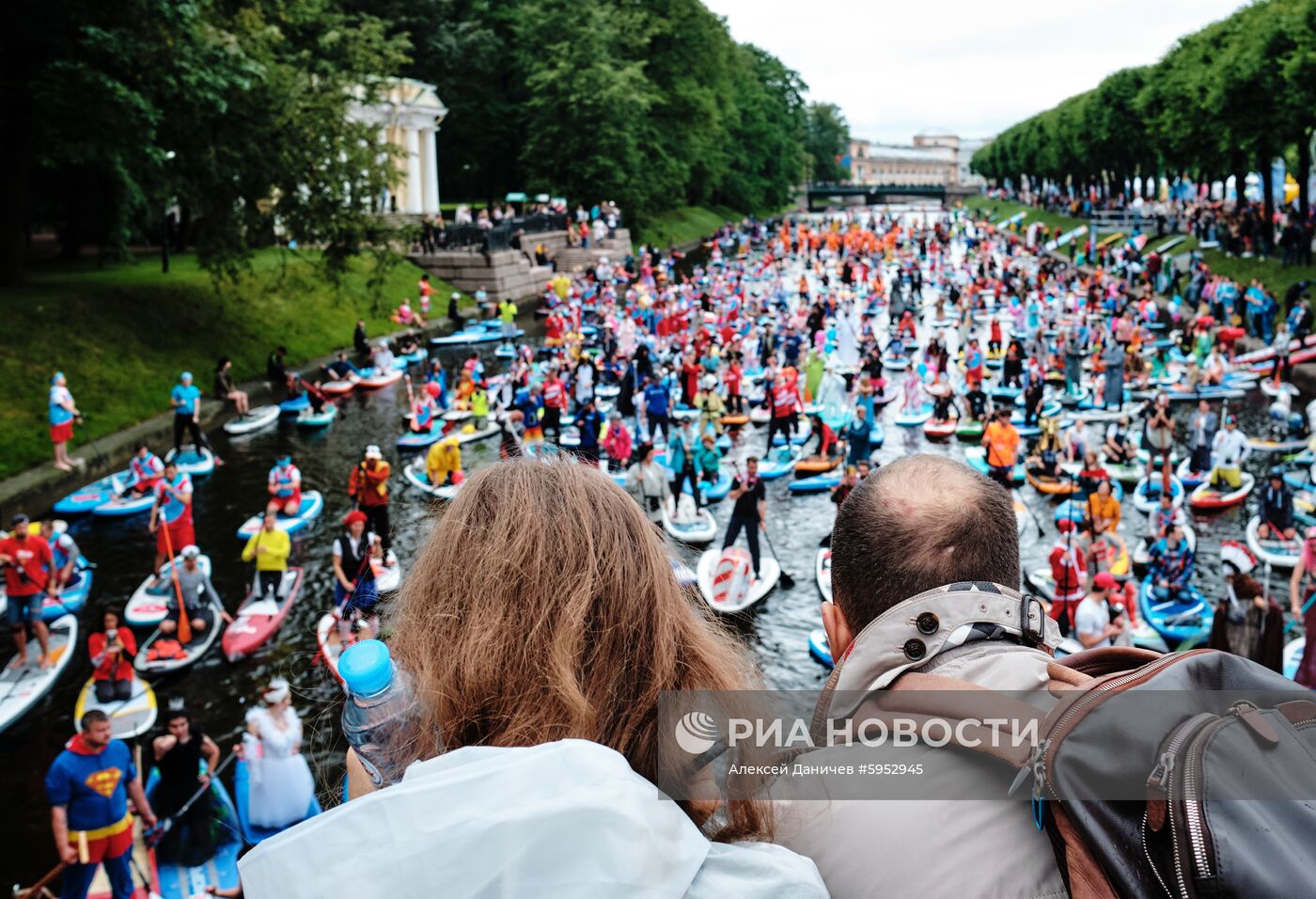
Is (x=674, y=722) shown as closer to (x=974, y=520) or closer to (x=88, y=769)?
(x=974, y=520)

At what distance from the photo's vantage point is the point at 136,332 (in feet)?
79.7

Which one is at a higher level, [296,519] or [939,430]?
[939,430]

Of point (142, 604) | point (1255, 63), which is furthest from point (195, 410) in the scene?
point (1255, 63)

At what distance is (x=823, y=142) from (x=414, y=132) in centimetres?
10527

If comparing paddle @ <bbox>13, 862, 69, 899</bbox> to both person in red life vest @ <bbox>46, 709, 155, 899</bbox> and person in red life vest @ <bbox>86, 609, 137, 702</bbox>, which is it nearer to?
person in red life vest @ <bbox>46, 709, 155, 899</bbox>

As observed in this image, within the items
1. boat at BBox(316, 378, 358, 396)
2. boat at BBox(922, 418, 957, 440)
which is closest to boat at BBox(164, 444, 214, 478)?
boat at BBox(316, 378, 358, 396)

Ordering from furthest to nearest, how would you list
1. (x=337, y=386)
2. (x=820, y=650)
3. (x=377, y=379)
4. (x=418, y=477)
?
(x=377, y=379) < (x=337, y=386) < (x=418, y=477) < (x=820, y=650)

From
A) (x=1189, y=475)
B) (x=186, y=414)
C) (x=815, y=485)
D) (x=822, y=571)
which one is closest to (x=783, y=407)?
(x=815, y=485)

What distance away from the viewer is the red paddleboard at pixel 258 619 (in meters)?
12.0

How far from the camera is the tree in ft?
472

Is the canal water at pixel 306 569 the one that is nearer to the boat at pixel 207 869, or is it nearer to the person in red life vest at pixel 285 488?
the person in red life vest at pixel 285 488

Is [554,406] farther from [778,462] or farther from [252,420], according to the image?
[252,420]

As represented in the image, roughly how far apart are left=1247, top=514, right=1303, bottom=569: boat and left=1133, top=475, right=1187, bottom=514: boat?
152cm

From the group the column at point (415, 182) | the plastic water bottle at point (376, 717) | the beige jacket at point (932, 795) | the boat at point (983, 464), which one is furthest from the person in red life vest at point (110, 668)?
the column at point (415, 182)
